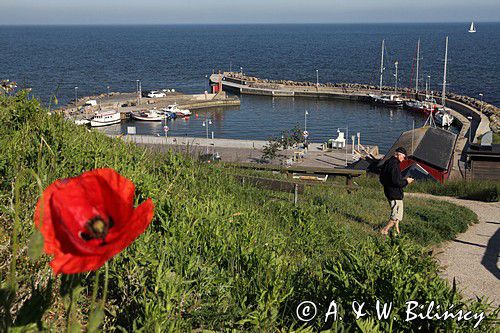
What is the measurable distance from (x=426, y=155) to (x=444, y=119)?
1657 inches

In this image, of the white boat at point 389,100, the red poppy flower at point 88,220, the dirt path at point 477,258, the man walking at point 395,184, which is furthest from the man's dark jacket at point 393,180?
the white boat at point 389,100

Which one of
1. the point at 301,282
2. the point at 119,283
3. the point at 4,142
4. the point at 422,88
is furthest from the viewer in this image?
the point at 422,88

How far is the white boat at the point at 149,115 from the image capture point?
66688 millimetres

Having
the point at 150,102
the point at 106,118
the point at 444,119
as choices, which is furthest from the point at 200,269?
the point at 150,102

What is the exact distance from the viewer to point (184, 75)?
4466 inches

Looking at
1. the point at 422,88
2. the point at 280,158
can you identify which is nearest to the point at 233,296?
the point at 280,158

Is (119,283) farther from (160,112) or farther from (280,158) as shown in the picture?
(160,112)

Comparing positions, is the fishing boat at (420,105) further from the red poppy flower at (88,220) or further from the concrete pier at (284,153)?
the red poppy flower at (88,220)

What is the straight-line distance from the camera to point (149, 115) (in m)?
67.1

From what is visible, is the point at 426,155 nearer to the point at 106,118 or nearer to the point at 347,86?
the point at 106,118

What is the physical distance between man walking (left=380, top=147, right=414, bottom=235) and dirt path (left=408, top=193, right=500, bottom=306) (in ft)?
2.92

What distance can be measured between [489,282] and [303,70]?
112160 mm

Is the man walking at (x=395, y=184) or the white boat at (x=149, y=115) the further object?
the white boat at (x=149, y=115)

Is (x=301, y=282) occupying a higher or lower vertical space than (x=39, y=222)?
lower
